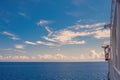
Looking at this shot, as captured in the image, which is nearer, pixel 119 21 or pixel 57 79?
pixel 119 21

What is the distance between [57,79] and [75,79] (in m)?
7.89

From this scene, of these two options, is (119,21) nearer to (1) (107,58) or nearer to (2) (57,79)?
(1) (107,58)

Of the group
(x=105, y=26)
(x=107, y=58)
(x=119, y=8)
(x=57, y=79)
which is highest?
(x=105, y=26)

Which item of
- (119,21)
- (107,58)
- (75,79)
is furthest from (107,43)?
(75,79)

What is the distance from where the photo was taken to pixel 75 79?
88375mm

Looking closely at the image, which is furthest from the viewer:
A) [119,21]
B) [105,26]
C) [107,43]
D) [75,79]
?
[75,79]

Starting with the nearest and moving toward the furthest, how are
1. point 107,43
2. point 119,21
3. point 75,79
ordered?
point 119,21 → point 107,43 → point 75,79

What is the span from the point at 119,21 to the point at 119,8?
49cm

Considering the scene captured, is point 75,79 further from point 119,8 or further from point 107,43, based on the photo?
point 119,8

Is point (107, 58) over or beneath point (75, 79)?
over

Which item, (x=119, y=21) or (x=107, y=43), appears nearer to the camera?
(x=119, y=21)

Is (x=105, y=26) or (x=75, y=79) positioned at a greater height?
(x=105, y=26)

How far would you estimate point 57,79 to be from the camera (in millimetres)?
90938

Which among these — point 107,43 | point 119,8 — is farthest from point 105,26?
point 119,8
